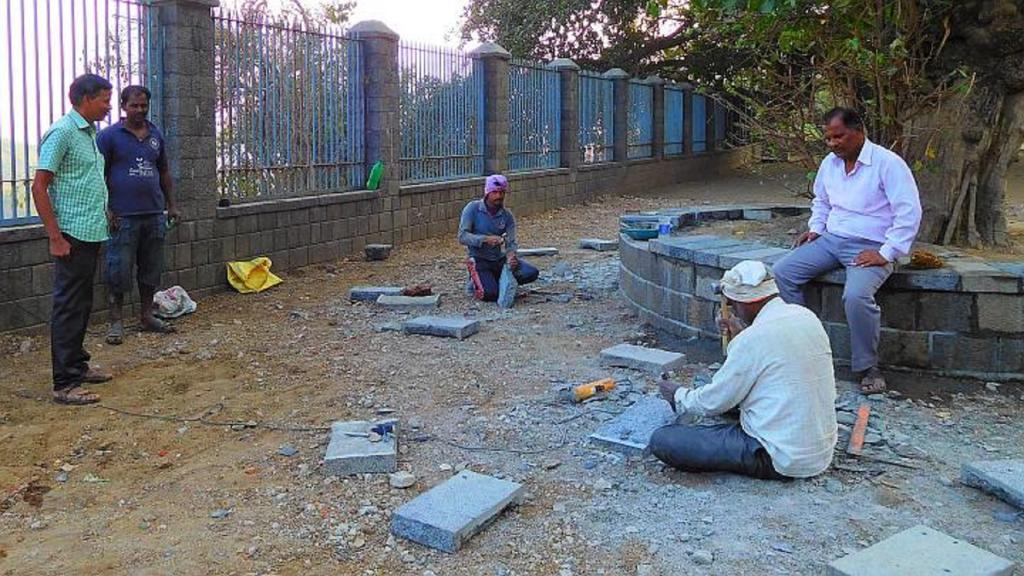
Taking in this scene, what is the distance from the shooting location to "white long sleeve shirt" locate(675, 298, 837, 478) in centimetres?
409

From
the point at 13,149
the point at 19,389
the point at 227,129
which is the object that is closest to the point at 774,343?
the point at 19,389

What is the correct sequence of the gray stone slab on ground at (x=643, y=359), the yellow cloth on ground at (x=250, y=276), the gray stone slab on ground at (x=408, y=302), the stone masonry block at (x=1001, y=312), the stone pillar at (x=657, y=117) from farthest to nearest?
the stone pillar at (x=657, y=117) < the yellow cloth on ground at (x=250, y=276) < the gray stone slab on ground at (x=408, y=302) < the gray stone slab on ground at (x=643, y=359) < the stone masonry block at (x=1001, y=312)

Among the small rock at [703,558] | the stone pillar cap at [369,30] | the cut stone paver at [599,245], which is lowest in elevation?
the small rock at [703,558]

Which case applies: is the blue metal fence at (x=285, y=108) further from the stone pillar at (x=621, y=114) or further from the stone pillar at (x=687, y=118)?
the stone pillar at (x=687, y=118)

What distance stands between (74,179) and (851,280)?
465cm

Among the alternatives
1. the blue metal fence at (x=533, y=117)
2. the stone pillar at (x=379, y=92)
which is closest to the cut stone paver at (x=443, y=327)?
the stone pillar at (x=379, y=92)

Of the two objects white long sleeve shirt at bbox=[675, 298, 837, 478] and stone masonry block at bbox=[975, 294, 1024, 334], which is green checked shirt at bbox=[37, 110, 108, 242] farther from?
stone masonry block at bbox=[975, 294, 1024, 334]

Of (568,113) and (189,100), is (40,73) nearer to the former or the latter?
(189,100)

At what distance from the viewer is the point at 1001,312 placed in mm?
5984

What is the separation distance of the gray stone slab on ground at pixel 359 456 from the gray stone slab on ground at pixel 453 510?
0.46 m

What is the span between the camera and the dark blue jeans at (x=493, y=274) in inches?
343

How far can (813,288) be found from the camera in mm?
6270

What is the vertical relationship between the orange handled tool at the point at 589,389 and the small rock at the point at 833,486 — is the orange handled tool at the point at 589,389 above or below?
above

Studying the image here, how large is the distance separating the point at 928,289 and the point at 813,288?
684 millimetres
